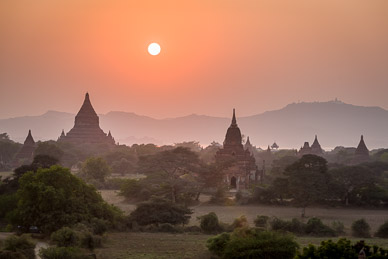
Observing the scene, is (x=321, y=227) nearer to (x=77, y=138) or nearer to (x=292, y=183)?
(x=292, y=183)

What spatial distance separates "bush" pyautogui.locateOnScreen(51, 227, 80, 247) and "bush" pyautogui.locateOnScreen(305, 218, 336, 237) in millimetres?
13333

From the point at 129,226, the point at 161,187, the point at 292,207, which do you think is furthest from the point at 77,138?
the point at 129,226

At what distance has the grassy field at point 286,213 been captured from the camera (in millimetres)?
37281

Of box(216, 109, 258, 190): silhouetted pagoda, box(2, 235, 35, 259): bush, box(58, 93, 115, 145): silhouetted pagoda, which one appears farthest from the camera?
box(58, 93, 115, 145): silhouetted pagoda

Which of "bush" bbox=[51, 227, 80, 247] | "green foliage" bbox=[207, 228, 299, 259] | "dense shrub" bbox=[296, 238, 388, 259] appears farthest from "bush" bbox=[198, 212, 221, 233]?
"dense shrub" bbox=[296, 238, 388, 259]

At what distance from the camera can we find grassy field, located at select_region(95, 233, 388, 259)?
80.2 ft

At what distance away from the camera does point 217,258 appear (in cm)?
2389

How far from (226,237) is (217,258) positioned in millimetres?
1047

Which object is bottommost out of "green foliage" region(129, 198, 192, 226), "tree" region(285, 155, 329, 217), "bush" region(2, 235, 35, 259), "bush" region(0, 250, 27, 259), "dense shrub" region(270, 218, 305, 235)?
"bush" region(0, 250, 27, 259)

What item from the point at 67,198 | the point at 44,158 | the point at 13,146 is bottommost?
the point at 67,198

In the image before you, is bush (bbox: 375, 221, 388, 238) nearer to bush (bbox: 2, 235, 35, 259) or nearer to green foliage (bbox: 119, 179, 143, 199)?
bush (bbox: 2, 235, 35, 259)

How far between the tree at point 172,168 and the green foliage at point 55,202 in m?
14.0

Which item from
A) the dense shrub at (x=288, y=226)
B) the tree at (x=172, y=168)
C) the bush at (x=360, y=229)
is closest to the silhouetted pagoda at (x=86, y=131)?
the tree at (x=172, y=168)

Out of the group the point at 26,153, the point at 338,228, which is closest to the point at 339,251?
the point at 338,228
